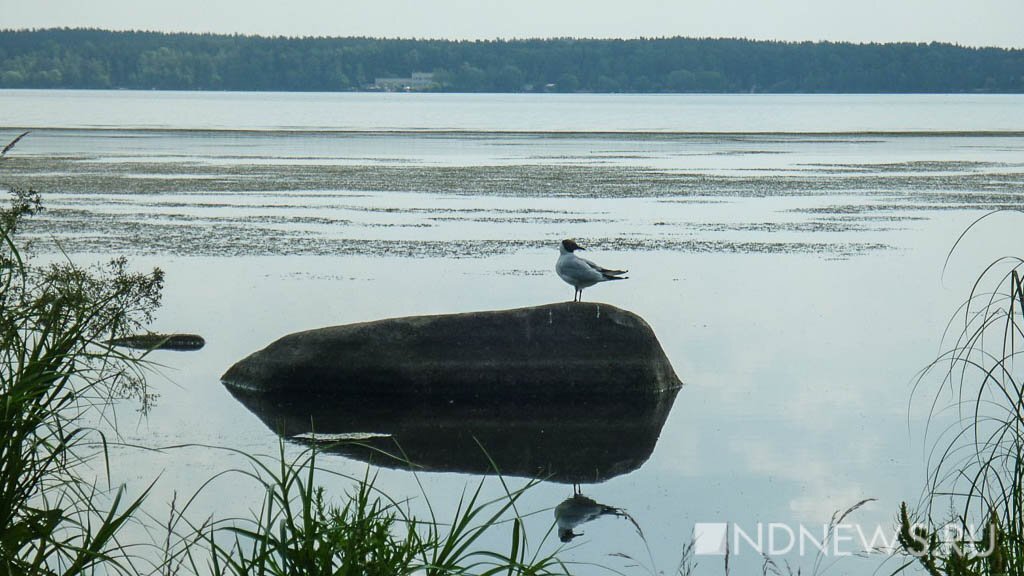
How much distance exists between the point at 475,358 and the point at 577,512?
146 inches

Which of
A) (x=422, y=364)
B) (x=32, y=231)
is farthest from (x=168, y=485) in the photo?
(x=32, y=231)

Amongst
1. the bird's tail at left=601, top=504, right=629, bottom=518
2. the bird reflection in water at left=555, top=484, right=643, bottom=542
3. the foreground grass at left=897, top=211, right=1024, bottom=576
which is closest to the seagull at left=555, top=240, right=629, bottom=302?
the foreground grass at left=897, top=211, right=1024, bottom=576

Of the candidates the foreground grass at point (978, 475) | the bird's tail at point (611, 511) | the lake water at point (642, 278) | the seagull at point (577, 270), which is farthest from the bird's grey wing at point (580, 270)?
the bird's tail at point (611, 511)

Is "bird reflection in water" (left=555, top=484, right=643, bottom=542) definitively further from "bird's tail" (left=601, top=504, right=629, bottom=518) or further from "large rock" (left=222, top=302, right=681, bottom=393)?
"large rock" (left=222, top=302, right=681, bottom=393)

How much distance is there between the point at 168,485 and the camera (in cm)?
970

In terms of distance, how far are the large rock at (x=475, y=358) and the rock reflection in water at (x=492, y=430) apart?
150 millimetres

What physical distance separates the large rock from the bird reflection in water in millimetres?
3098

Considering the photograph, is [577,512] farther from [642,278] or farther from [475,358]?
[642,278]

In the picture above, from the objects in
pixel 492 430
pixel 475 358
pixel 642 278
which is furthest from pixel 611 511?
pixel 642 278

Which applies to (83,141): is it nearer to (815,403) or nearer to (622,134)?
(622,134)

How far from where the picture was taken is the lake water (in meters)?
10.0

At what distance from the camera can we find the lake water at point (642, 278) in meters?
10.0

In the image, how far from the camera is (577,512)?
9.27 meters

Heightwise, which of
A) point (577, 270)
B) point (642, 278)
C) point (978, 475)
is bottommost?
point (642, 278)
